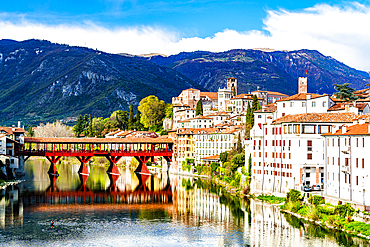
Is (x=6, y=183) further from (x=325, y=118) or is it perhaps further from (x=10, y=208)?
(x=325, y=118)

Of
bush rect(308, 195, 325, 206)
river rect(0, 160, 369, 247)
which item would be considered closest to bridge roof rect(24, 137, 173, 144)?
river rect(0, 160, 369, 247)

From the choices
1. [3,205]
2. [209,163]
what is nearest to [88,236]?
[3,205]

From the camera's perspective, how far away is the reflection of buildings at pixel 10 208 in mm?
59688

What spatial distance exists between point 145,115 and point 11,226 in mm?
138312

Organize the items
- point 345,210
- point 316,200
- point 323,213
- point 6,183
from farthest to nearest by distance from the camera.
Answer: point 6,183
point 316,200
point 323,213
point 345,210

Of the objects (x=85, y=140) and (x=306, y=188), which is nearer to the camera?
(x=306, y=188)

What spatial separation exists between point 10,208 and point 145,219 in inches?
766

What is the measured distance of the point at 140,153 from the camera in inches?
5217

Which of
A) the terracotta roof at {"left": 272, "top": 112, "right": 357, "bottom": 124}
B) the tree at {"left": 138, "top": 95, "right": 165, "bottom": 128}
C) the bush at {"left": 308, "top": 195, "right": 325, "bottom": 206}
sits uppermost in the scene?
the tree at {"left": 138, "top": 95, "right": 165, "bottom": 128}

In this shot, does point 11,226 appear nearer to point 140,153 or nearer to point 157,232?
point 157,232

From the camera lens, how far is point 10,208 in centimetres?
6912

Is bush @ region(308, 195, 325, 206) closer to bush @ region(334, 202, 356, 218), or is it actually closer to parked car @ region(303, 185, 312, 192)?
parked car @ region(303, 185, 312, 192)

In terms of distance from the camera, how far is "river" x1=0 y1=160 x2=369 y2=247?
50938 mm

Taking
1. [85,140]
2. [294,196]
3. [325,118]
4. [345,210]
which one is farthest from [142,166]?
[345,210]
